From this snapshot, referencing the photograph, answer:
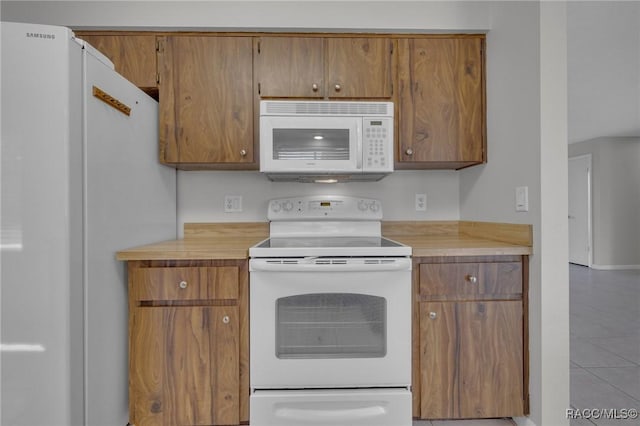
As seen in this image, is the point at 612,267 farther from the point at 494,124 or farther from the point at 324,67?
the point at 324,67

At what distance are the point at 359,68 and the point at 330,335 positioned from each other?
1452mm

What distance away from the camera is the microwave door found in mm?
1873

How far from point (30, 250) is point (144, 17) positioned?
1.38 meters

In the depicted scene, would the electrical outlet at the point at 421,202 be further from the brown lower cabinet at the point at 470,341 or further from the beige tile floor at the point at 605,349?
the beige tile floor at the point at 605,349

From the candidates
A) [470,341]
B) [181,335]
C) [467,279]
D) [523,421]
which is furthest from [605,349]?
[181,335]

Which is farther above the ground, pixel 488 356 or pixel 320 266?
pixel 320 266

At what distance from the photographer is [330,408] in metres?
1.61

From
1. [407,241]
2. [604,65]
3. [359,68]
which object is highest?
[604,65]

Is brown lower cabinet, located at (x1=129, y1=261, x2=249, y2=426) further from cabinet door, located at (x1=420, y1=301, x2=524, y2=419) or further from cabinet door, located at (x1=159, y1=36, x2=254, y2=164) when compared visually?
cabinet door, located at (x1=420, y1=301, x2=524, y2=419)

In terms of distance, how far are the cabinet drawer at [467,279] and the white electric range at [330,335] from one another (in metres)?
0.13

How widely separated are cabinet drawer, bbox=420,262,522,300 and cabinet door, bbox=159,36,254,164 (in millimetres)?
1172

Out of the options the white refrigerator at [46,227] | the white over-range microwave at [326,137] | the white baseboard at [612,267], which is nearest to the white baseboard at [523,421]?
the white over-range microwave at [326,137]

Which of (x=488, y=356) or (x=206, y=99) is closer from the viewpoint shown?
(x=488, y=356)

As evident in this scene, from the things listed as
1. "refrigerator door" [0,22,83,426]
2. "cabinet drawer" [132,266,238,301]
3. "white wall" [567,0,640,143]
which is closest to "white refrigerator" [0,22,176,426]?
"refrigerator door" [0,22,83,426]
